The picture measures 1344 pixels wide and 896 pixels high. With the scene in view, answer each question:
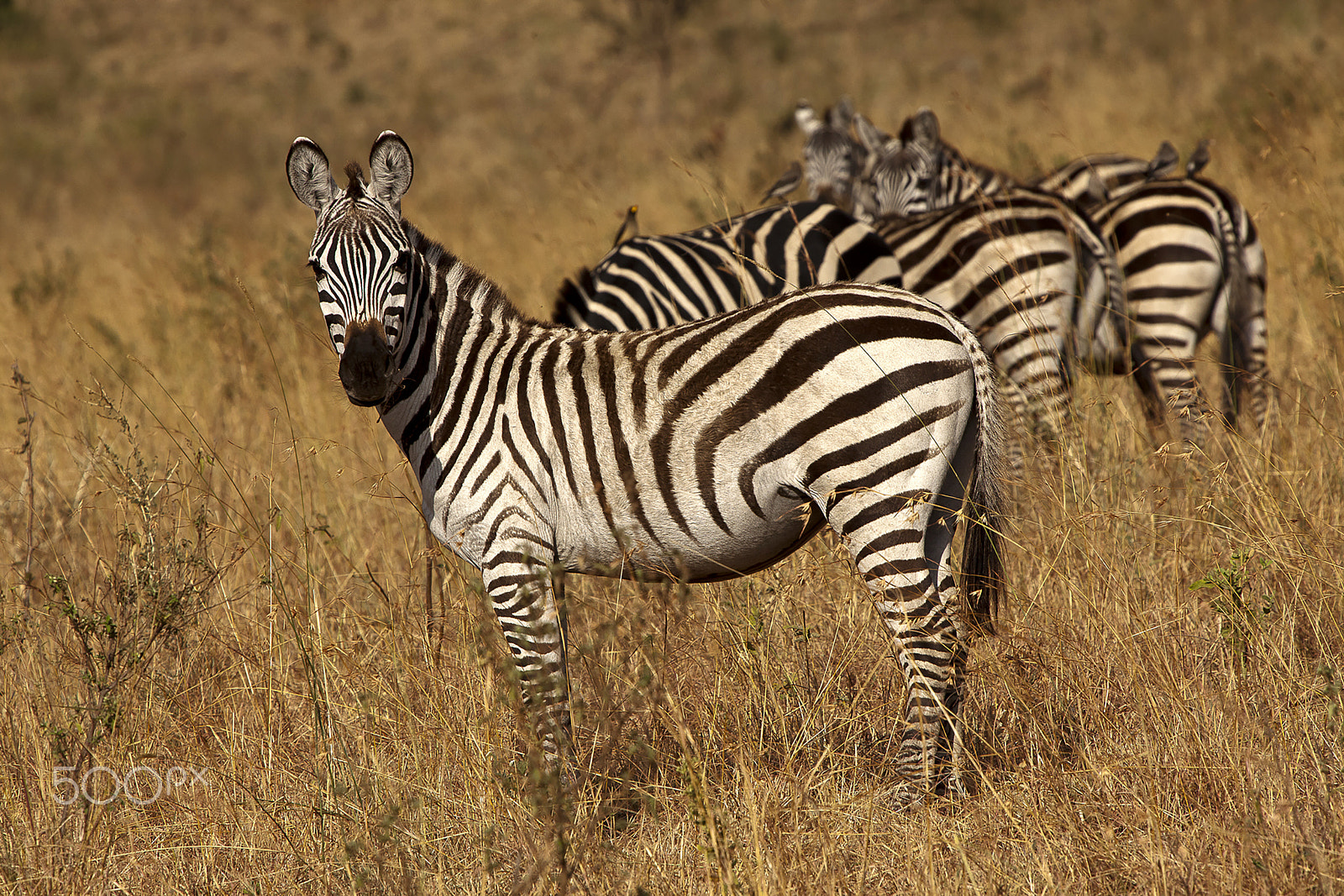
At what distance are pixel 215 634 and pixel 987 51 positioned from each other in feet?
85.9

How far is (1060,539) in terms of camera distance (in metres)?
4.49

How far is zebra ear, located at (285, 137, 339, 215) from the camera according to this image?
12.0 ft

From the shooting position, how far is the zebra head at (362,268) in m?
3.31

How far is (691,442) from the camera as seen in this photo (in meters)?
3.37

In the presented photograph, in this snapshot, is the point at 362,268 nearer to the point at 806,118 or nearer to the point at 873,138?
A: the point at 873,138

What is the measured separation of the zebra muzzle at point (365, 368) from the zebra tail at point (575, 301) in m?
2.05

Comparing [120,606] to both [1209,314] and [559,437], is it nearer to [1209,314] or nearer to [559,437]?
[559,437]

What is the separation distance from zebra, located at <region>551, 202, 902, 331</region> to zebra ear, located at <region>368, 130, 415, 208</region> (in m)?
1.98

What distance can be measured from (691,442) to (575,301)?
95.8 inches

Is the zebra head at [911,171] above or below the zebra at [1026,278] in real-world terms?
above

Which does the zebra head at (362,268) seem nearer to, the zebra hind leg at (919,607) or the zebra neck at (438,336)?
the zebra neck at (438,336)

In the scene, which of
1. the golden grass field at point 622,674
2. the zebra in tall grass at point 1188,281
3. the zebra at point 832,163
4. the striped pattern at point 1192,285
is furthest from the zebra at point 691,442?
the zebra at point 832,163

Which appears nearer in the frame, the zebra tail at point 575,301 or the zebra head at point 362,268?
the zebra head at point 362,268

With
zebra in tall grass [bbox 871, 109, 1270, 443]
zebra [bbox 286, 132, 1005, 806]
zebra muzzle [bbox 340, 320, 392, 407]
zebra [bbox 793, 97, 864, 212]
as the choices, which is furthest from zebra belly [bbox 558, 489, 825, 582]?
zebra [bbox 793, 97, 864, 212]
